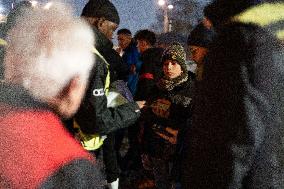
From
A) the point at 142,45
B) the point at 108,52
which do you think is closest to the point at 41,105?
the point at 108,52

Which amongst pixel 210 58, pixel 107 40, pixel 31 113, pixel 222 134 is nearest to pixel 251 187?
pixel 222 134

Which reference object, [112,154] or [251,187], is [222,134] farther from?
[112,154]

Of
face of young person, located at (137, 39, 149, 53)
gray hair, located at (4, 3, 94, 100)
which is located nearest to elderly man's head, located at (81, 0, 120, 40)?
gray hair, located at (4, 3, 94, 100)

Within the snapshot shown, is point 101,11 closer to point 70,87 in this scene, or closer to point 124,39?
point 70,87

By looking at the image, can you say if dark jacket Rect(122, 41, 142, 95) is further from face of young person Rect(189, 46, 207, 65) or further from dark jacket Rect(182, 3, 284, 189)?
dark jacket Rect(182, 3, 284, 189)

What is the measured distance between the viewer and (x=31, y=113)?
1458mm

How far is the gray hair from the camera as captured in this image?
1.59 m

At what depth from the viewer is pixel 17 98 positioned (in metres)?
1.47

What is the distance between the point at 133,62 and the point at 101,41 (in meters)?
3.47

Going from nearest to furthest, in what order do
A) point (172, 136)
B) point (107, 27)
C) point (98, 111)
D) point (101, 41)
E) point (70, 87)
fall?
point (70, 87) → point (98, 111) → point (101, 41) → point (107, 27) → point (172, 136)

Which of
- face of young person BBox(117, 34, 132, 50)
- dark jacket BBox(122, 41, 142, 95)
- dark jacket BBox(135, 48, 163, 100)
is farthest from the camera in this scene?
face of young person BBox(117, 34, 132, 50)

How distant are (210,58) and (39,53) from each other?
2.84ft

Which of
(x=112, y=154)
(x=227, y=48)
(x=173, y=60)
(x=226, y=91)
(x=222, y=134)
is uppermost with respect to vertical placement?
(x=227, y=48)

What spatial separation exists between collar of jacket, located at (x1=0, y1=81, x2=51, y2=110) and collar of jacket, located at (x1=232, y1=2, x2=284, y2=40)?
101 centimetres
